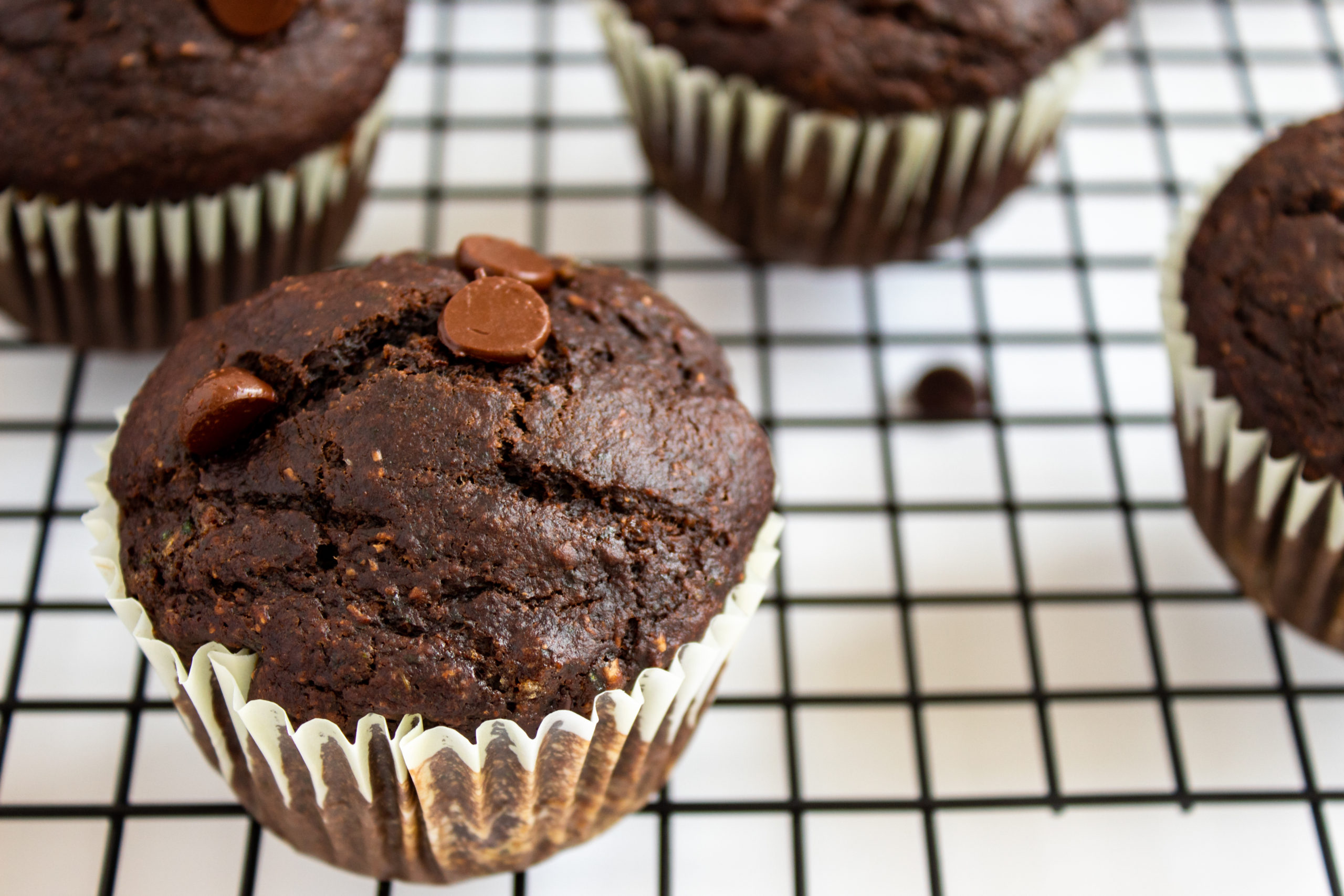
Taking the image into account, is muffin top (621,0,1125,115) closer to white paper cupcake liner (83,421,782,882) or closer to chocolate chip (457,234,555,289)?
chocolate chip (457,234,555,289)

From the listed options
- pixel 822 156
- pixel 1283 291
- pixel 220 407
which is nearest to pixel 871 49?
pixel 822 156

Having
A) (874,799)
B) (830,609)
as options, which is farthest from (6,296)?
(874,799)

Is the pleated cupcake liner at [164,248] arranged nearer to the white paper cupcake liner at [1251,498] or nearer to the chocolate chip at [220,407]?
the chocolate chip at [220,407]

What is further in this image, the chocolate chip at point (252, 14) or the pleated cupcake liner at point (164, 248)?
the pleated cupcake liner at point (164, 248)

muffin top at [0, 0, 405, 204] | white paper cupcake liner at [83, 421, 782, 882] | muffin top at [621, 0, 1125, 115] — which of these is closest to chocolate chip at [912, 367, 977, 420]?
muffin top at [621, 0, 1125, 115]

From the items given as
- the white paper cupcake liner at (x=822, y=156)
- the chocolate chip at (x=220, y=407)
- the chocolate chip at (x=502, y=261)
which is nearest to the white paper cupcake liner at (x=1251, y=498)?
the white paper cupcake liner at (x=822, y=156)

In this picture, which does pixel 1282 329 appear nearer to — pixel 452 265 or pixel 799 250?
pixel 799 250

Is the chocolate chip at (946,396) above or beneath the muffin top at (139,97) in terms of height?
beneath
